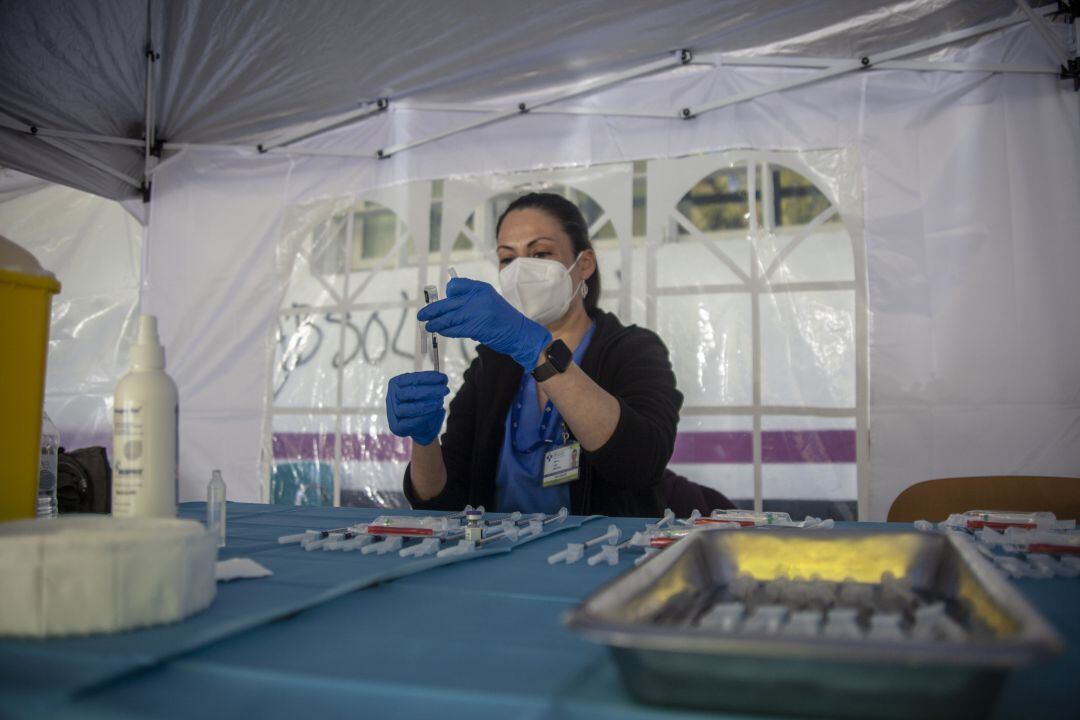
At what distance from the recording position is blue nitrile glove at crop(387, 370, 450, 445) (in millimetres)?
1621

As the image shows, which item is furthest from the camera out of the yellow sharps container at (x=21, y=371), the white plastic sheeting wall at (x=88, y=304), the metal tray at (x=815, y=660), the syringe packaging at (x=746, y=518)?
the white plastic sheeting wall at (x=88, y=304)

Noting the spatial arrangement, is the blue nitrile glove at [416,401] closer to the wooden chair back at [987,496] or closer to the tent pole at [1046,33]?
the wooden chair back at [987,496]

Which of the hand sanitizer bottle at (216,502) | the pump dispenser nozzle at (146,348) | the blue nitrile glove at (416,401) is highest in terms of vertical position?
the pump dispenser nozzle at (146,348)

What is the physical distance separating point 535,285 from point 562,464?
540 mm

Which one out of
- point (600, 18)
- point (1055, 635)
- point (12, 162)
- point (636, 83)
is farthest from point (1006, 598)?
point (12, 162)

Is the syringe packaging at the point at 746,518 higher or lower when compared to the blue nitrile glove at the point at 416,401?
lower

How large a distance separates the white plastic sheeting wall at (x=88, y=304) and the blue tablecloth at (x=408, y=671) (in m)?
3.90

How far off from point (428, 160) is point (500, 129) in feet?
1.21

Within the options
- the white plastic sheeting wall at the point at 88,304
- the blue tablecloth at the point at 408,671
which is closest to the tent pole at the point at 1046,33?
the blue tablecloth at the point at 408,671

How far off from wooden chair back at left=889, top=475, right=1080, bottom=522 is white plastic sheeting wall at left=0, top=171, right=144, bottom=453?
3737 mm

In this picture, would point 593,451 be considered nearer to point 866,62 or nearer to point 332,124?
point 866,62

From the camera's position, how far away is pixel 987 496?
1850mm

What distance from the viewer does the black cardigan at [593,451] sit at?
5.80 ft

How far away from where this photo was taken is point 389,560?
86cm
